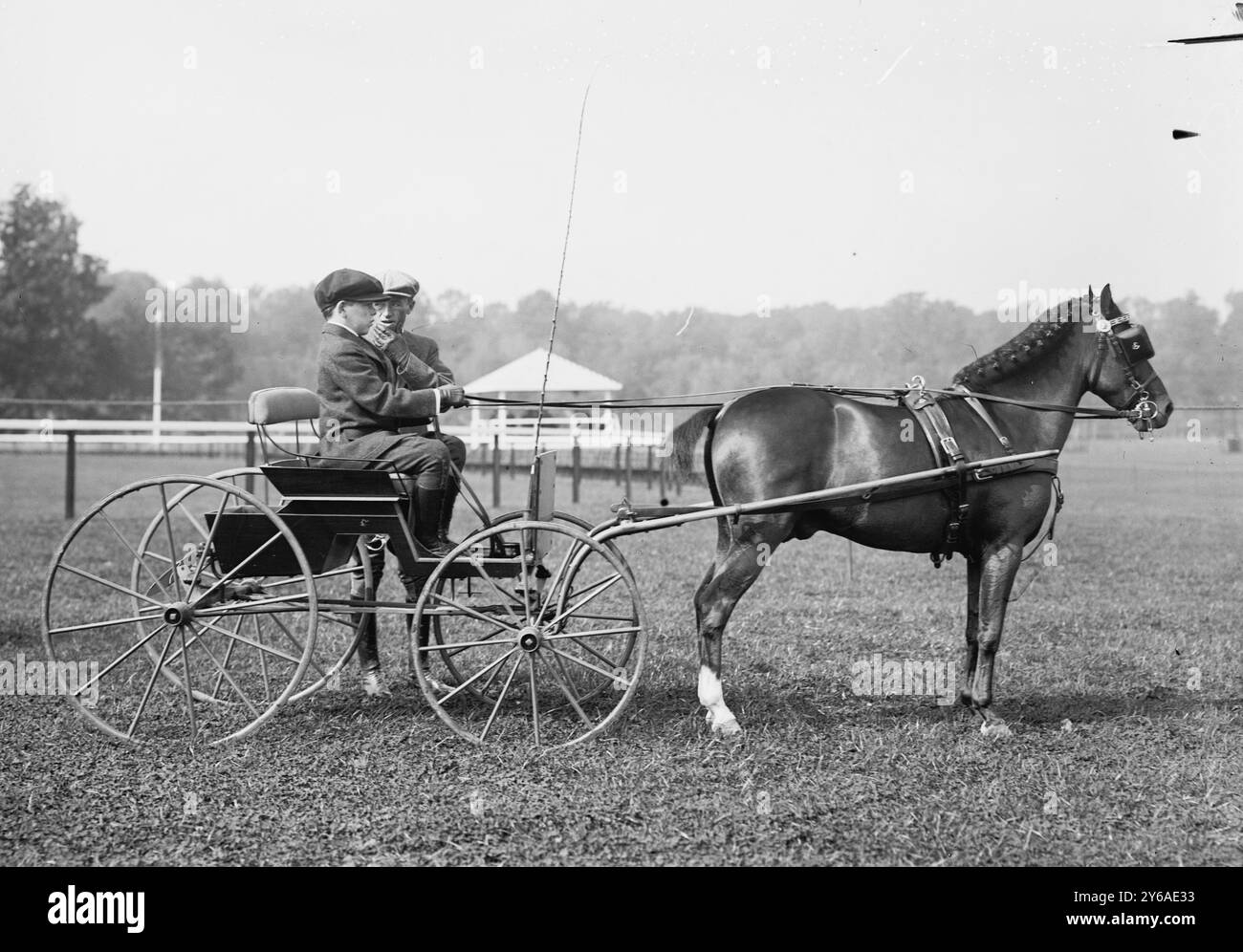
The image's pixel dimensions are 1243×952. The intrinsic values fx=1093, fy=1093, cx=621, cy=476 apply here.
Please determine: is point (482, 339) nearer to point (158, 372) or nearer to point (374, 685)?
point (158, 372)

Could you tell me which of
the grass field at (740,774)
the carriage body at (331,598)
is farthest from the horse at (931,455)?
the carriage body at (331,598)

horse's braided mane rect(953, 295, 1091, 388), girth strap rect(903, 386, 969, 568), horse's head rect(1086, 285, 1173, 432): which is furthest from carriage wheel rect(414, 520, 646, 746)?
horse's head rect(1086, 285, 1173, 432)

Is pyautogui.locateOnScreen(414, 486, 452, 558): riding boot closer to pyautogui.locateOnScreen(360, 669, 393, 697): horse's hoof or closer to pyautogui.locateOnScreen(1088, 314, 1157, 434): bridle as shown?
pyautogui.locateOnScreen(360, 669, 393, 697): horse's hoof

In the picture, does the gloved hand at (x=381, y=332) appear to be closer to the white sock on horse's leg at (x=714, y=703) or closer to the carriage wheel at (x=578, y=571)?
the carriage wheel at (x=578, y=571)

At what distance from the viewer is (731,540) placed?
5.51m

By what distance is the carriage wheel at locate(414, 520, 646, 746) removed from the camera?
16.4 ft

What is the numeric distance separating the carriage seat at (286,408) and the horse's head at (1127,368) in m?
3.67

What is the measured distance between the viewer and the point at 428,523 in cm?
537

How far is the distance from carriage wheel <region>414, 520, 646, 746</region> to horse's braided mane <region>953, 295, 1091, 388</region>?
2.22 metres

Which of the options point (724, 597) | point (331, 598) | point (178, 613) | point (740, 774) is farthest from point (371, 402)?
point (740, 774)

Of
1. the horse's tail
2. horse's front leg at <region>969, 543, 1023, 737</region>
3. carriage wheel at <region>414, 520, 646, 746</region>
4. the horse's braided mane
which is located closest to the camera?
carriage wheel at <region>414, 520, 646, 746</region>

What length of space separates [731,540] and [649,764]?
1.25m

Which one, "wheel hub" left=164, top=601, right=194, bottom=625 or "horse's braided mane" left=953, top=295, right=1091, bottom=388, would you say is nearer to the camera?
"wheel hub" left=164, top=601, right=194, bottom=625
